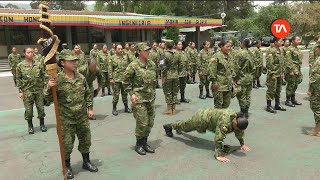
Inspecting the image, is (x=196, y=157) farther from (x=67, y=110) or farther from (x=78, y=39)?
(x=78, y=39)

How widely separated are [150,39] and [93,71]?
27.0 metres

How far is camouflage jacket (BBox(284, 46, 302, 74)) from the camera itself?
852 centimetres

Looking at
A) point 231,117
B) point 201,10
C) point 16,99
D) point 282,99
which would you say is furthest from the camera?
point 201,10

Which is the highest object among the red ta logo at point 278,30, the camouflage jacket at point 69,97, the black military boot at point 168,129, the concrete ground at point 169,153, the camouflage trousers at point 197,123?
the red ta logo at point 278,30

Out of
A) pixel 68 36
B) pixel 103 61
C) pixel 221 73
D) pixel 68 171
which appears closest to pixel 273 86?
pixel 221 73

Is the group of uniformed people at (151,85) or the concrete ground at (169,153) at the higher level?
the group of uniformed people at (151,85)

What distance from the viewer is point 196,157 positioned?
539 cm

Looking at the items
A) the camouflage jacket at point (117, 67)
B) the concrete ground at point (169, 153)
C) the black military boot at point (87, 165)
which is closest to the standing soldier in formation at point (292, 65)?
the concrete ground at point (169, 153)

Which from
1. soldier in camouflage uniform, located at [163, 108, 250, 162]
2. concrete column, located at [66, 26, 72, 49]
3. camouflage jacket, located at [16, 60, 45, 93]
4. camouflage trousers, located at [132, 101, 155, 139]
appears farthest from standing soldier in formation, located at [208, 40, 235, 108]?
concrete column, located at [66, 26, 72, 49]

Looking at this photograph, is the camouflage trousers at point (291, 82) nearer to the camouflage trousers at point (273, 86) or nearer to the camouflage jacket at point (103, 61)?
the camouflage trousers at point (273, 86)

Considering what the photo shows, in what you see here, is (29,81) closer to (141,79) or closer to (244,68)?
(141,79)

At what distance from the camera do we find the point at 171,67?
8.53m

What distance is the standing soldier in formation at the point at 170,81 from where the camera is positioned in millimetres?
8352

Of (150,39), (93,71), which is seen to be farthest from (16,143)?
(150,39)
